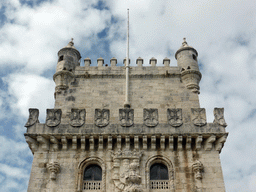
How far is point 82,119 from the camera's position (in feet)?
65.3

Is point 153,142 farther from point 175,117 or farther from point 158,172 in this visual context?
point 175,117

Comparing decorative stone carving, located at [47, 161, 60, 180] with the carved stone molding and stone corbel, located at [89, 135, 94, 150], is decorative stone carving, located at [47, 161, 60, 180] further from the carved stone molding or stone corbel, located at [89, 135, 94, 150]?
the carved stone molding

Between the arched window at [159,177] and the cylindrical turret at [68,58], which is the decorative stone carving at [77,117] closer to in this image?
the cylindrical turret at [68,58]

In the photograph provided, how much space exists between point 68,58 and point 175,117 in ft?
30.0

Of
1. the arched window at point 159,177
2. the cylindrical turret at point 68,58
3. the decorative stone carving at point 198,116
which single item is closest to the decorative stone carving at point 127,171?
the arched window at point 159,177

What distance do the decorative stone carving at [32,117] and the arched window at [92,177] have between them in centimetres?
412

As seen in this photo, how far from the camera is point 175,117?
782 inches

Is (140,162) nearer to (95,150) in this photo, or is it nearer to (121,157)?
(121,157)

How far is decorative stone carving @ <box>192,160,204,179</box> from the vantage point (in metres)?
18.1

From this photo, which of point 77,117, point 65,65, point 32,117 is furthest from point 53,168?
point 65,65

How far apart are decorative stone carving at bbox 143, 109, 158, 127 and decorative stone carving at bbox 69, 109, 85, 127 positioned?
12.1 ft

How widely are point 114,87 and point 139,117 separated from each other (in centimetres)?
310

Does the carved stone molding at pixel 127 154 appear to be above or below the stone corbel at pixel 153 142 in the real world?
below

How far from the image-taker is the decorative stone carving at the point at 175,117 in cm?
1959
